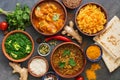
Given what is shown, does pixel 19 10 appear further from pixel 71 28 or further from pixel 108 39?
pixel 108 39

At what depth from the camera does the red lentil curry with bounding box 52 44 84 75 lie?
14.1 ft

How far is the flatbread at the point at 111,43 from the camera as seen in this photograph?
4.40m

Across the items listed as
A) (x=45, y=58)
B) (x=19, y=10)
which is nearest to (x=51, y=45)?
(x=45, y=58)

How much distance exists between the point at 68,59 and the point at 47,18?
48 cm

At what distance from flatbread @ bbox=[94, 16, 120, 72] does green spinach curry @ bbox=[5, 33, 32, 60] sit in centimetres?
73

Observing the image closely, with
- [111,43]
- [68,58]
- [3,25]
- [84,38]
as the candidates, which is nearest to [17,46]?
[3,25]

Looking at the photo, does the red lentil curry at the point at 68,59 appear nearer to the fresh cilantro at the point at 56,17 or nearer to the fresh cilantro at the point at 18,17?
the fresh cilantro at the point at 56,17

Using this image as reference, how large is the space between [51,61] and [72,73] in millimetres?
257

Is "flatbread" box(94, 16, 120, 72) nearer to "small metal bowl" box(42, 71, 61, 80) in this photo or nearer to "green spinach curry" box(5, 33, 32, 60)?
"small metal bowl" box(42, 71, 61, 80)

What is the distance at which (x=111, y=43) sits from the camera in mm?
4414

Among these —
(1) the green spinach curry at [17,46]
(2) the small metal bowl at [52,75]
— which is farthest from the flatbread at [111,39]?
(1) the green spinach curry at [17,46]

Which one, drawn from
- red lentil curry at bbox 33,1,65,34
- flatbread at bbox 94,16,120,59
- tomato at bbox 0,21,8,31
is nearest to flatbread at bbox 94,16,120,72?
flatbread at bbox 94,16,120,59

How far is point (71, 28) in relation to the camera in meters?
4.34

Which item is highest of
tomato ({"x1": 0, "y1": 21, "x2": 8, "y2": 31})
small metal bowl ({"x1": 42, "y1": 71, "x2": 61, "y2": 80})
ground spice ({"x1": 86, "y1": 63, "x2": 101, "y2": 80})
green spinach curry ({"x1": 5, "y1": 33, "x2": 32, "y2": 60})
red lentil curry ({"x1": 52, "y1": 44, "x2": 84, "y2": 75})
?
tomato ({"x1": 0, "y1": 21, "x2": 8, "y2": 31})
